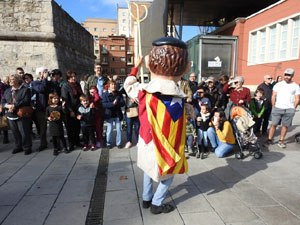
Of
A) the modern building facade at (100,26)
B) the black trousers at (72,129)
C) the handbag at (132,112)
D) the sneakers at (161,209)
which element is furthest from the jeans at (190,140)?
the modern building facade at (100,26)

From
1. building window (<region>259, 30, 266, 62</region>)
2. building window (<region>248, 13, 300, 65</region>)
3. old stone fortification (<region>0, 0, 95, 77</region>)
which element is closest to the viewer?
old stone fortification (<region>0, 0, 95, 77</region>)

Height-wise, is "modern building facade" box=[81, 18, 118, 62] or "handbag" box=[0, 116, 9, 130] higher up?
"modern building facade" box=[81, 18, 118, 62]

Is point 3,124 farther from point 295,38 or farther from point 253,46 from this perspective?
point 253,46

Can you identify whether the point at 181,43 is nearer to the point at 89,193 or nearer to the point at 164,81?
the point at 164,81

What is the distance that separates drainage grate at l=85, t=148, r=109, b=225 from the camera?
2367 mm

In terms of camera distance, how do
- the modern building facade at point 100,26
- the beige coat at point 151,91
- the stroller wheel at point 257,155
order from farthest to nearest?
1. the modern building facade at point 100,26
2. the stroller wheel at point 257,155
3. the beige coat at point 151,91

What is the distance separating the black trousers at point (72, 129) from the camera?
491 centimetres

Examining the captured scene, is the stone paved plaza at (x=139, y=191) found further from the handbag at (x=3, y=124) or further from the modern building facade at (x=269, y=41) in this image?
the modern building facade at (x=269, y=41)

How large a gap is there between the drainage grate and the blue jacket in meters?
1.32

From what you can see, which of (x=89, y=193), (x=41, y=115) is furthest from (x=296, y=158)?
(x=41, y=115)

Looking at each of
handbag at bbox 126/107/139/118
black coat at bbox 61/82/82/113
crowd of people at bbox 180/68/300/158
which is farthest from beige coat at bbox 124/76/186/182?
black coat at bbox 61/82/82/113

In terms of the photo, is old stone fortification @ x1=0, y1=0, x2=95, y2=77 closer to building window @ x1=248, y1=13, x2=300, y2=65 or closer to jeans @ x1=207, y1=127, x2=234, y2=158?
jeans @ x1=207, y1=127, x2=234, y2=158

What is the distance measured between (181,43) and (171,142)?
107 cm

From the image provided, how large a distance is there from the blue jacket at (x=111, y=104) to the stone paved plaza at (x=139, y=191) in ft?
3.46
